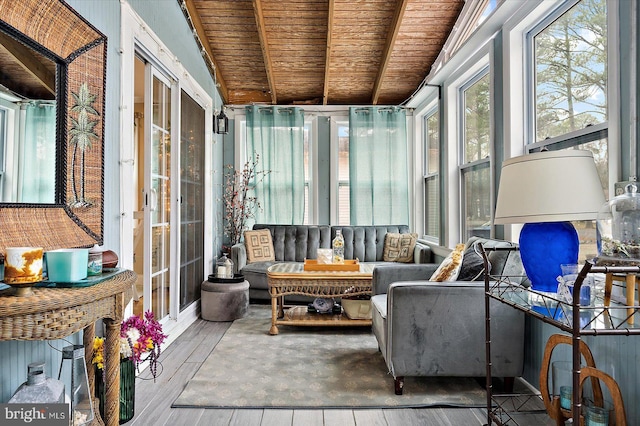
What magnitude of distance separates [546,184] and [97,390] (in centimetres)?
222

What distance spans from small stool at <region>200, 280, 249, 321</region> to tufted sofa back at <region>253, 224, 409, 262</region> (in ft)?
3.63

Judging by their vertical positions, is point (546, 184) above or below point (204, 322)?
above

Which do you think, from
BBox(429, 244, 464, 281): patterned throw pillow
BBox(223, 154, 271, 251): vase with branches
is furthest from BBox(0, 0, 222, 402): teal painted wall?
BBox(429, 244, 464, 281): patterned throw pillow

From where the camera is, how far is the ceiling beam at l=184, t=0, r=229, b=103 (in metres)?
3.92

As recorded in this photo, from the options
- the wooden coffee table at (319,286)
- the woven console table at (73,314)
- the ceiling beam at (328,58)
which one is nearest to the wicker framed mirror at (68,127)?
the woven console table at (73,314)

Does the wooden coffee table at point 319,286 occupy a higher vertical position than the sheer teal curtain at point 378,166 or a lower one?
lower

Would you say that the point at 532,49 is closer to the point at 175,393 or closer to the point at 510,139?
the point at 510,139

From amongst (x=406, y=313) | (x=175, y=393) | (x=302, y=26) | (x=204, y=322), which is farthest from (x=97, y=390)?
(x=302, y=26)

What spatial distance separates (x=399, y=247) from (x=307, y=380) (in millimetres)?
2646

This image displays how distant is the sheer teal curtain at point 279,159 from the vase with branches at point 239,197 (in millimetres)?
69

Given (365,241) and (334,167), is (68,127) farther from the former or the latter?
(334,167)

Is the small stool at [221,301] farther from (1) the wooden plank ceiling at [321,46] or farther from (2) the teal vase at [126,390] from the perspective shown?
(1) the wooden plank ceiling at [321,46]

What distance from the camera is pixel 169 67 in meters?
3.26

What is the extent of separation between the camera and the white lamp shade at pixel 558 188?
59.9 inches
